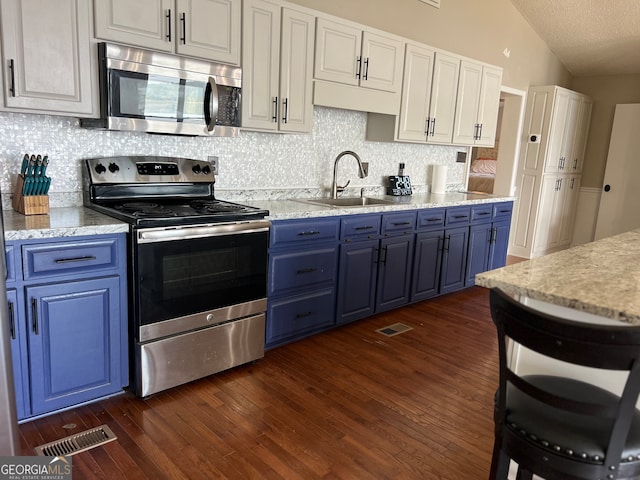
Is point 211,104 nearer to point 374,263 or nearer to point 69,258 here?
point 69,258

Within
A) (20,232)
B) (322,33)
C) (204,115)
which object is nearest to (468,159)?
(322,33)

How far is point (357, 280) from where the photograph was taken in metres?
3.42

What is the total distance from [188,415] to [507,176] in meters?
5.16

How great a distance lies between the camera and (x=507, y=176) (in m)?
6.11

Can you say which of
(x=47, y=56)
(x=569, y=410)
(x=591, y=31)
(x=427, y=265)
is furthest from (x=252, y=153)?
(x=591, y=31)

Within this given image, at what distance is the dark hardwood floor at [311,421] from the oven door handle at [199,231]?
0.81 m

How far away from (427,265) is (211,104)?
2.22m

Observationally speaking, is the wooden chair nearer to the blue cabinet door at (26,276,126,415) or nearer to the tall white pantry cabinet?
the blue cabinet door at (26,276,126,415)

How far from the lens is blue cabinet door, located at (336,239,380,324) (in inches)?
130

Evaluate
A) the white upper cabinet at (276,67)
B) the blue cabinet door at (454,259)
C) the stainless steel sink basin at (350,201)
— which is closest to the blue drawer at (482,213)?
the blue cabinet door at (454,259)

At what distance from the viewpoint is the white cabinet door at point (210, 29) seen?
255cm

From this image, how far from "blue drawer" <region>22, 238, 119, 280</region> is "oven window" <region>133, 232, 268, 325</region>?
13 centimetres

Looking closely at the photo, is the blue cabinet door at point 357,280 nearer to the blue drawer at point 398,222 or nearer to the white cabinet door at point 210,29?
the blue drawer at point 398,222

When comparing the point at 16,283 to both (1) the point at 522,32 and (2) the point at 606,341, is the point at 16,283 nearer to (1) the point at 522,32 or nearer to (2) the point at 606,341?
(2) the point at 606,341
